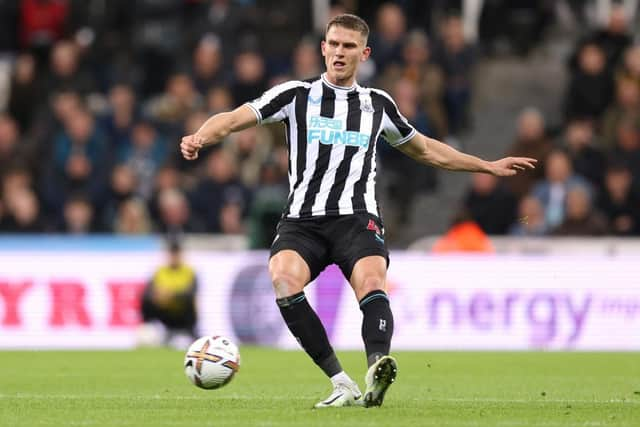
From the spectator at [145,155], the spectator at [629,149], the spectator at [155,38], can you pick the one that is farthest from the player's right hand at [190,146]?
the spectator at [155,38]

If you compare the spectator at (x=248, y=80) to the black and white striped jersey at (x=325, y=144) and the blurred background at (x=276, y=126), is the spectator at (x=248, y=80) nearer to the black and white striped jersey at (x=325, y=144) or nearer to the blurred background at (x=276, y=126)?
the blurred background at (x=276, y=126)

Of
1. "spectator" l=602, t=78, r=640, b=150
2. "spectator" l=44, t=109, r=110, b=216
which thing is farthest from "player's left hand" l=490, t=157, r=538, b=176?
"spectator" l=44, t=109, r=110, b=216

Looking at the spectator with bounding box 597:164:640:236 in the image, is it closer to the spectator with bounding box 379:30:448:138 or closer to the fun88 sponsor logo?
the spectator with bounding box 379:30:448:138

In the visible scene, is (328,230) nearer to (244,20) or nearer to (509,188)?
(509,188)

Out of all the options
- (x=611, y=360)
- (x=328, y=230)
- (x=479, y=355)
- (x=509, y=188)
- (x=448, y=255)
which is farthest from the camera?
(x=509, y=188)

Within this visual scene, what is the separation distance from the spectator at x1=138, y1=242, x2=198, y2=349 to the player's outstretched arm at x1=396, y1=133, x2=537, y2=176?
8271 mm

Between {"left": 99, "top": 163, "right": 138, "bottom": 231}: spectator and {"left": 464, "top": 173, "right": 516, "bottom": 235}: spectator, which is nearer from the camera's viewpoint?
{"left": 464, "top": 173, "right": 516, "bottom": 235}: spectator

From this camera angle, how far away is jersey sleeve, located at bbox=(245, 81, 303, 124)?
8688 millimetres

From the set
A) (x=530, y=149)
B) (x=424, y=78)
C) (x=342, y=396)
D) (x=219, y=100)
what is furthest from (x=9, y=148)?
(x=342, y=396)

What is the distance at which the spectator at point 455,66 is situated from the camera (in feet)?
63.7

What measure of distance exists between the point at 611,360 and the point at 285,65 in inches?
298

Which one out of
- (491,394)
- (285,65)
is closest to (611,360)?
(491,394)

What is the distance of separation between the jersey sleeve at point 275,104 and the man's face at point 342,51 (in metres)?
0.23

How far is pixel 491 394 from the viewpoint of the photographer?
9.96 meters
